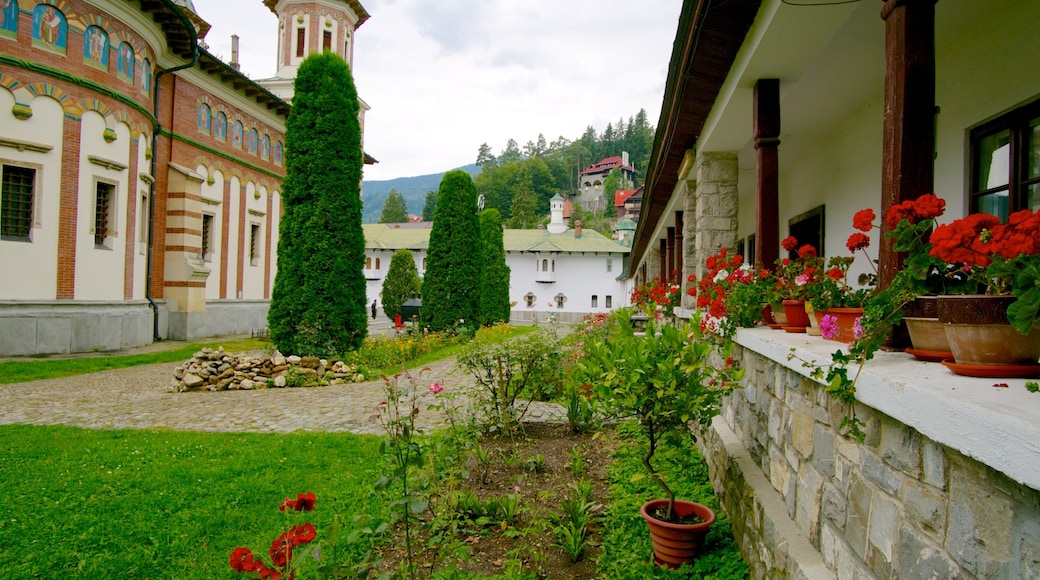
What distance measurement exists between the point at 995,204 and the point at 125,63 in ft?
53.9

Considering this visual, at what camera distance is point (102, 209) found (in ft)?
44.8

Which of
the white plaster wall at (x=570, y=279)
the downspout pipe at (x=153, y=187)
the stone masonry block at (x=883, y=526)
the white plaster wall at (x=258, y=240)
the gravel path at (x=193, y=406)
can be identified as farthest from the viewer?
the white plaster wall at (x=570, y=279)

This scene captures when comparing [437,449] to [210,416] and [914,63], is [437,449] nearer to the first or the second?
[210,416]

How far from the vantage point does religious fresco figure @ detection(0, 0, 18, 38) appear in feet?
37.0

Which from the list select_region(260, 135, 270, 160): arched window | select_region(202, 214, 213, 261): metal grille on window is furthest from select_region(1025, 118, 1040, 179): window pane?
select_region(260, 135, 270, 160): arched window

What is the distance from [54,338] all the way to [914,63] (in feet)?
49.1

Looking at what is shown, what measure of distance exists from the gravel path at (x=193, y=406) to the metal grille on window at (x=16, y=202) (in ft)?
13.8

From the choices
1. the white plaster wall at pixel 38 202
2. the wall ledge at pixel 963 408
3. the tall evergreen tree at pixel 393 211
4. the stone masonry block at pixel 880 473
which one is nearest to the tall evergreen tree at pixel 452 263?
the white plaster wall at pixel 38 202

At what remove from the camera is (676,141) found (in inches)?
258

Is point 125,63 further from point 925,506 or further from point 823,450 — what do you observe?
point 925,506

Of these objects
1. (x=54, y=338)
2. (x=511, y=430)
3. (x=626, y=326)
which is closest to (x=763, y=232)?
(x=626, y=326)

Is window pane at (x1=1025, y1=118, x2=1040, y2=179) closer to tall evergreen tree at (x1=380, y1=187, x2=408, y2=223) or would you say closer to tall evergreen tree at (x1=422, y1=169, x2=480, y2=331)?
tall evergreen tree at (x1=422, y1=169, x2=480, y2=331)

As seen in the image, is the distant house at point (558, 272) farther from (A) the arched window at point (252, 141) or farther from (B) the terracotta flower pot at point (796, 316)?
(B) the terracotta flower pot at point (796, 316)

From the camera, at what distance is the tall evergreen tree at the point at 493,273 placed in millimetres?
24125
